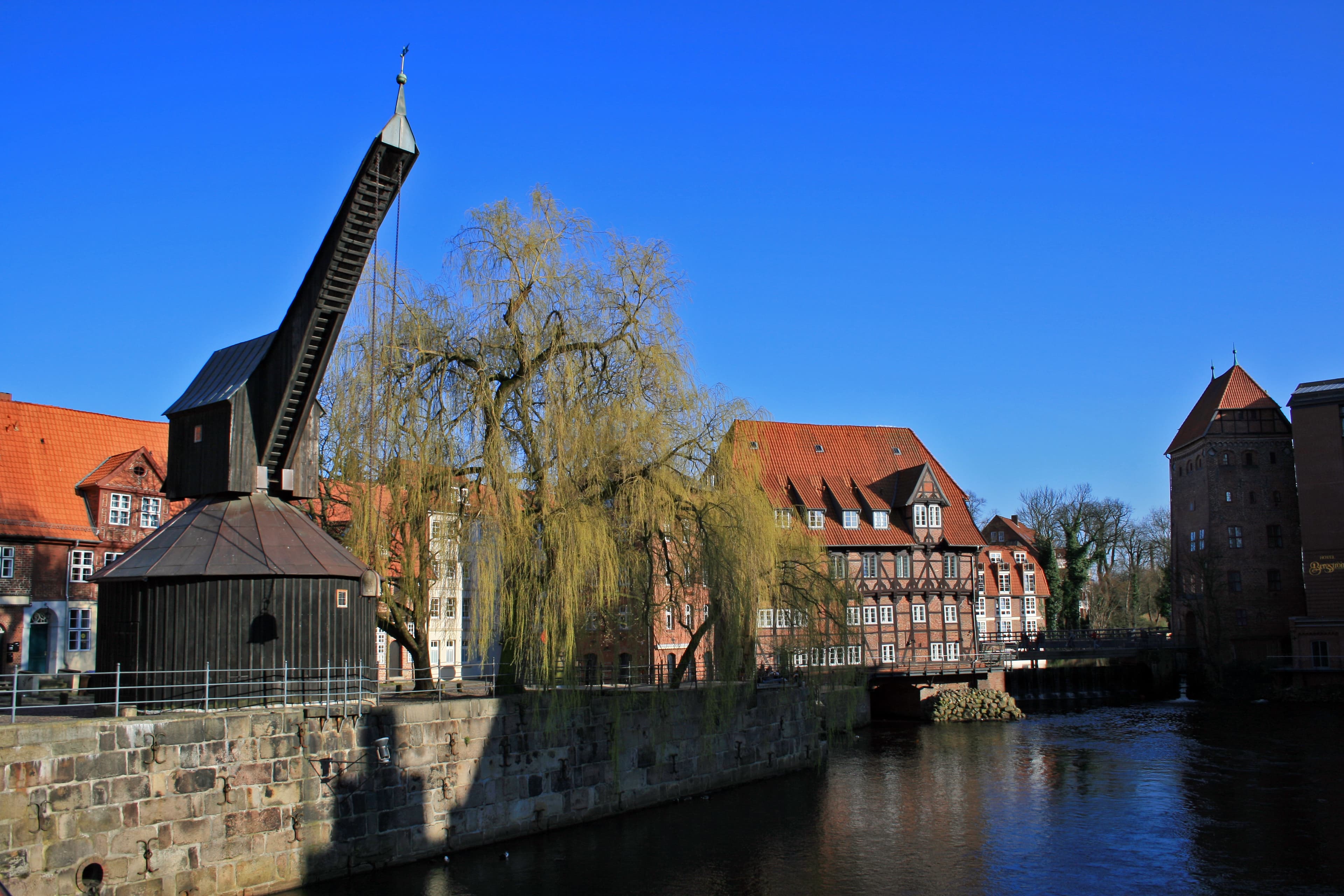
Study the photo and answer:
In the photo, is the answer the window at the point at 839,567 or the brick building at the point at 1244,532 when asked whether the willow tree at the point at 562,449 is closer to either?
the window at the point at 839,567

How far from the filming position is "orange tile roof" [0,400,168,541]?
26.9 m

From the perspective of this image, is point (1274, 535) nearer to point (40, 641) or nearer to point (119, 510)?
point (119, 510)

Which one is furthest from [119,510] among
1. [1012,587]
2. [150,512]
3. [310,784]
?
[1012,587]

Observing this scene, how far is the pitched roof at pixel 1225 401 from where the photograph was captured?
52.0 m

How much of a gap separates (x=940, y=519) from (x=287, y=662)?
30.3 m

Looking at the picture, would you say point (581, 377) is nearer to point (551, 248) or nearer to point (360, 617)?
point (551, 248)

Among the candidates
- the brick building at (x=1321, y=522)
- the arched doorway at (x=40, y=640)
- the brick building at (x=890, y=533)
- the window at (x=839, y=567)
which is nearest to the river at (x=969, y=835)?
the window at (x=839, y=567)

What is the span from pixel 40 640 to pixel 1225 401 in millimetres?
51136

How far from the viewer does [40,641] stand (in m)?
26.7

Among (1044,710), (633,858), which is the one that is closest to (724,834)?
(633,858)

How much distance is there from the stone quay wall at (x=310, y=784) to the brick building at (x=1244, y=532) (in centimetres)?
3756

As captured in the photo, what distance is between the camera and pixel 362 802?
16562 millimetres

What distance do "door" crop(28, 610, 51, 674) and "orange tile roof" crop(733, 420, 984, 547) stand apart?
77.1ft

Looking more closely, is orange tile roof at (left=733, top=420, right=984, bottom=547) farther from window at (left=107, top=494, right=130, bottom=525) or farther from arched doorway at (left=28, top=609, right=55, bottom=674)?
arched doorway at (left=28, top=609, right=55, bottom=674)
